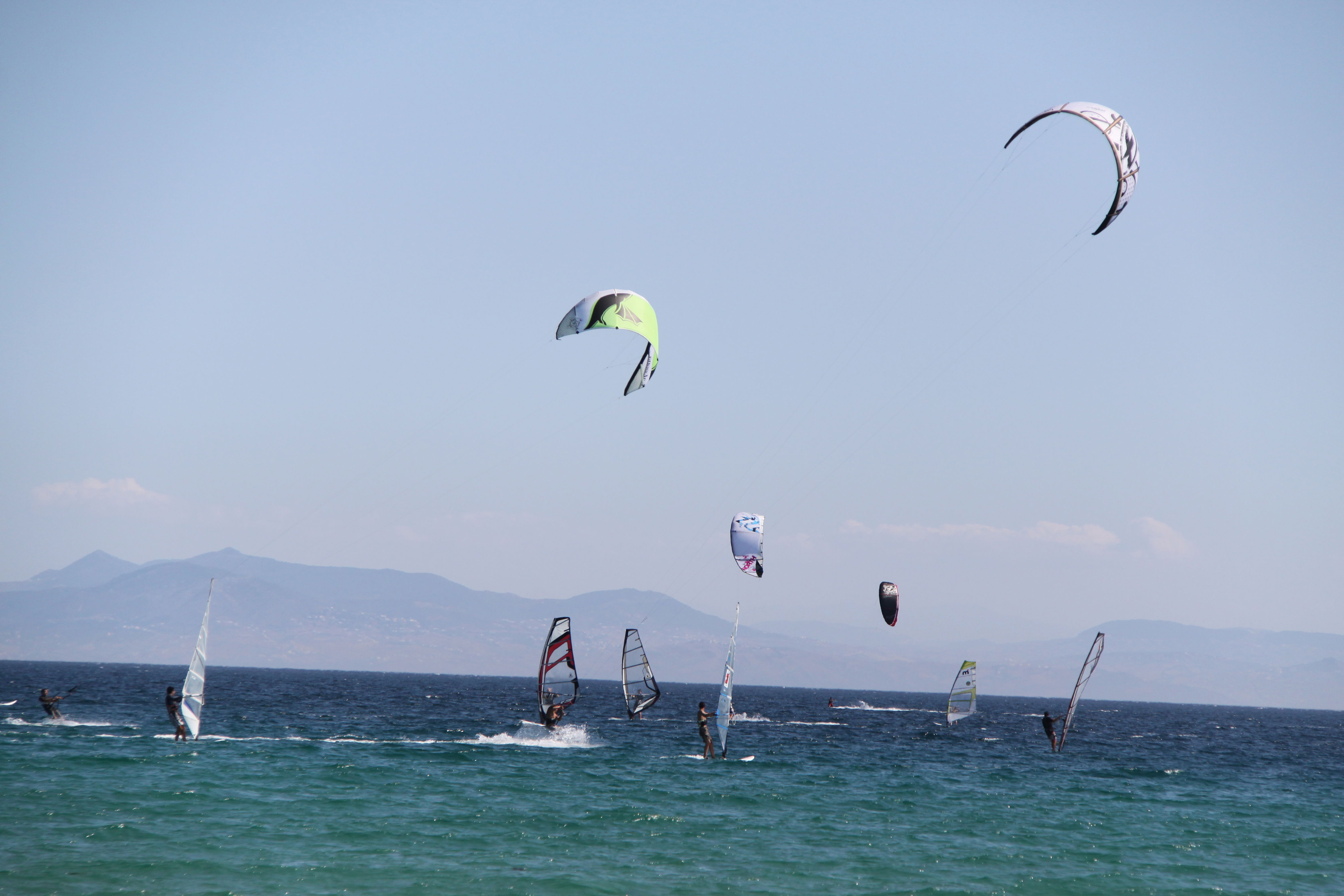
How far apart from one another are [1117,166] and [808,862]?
12544mm

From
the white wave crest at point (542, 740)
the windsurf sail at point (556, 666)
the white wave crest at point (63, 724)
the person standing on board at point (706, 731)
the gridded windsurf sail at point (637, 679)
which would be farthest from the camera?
the white wave crest at point (542, 740)

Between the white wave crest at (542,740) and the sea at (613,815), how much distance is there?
0.68 ft

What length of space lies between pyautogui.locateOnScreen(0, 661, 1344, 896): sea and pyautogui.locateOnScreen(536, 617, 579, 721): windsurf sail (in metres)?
1.62

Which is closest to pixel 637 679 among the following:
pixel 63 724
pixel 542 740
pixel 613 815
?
pixel 542 740

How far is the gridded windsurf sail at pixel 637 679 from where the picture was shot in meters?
29.4

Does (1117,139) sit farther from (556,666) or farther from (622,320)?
(556,666)

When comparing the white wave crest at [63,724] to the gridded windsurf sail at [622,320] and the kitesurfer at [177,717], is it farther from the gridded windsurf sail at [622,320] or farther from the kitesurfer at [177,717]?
the gridded windsurf sail at [622,320]

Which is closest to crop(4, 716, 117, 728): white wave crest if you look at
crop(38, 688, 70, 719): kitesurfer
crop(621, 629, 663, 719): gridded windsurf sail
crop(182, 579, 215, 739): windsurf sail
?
crop(38, 688, 70, 719): kitesurfer

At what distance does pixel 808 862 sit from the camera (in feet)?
51.2

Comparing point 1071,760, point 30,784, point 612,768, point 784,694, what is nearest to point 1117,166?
point 612,768

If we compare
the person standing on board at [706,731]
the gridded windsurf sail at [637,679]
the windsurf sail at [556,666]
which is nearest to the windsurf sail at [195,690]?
the windsurf sail at [556,666]

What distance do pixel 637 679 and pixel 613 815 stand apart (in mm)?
12128

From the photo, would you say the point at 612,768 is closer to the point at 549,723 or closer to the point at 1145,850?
the point at 549,723

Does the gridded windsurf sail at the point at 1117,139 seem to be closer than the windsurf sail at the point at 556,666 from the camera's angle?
Yes
